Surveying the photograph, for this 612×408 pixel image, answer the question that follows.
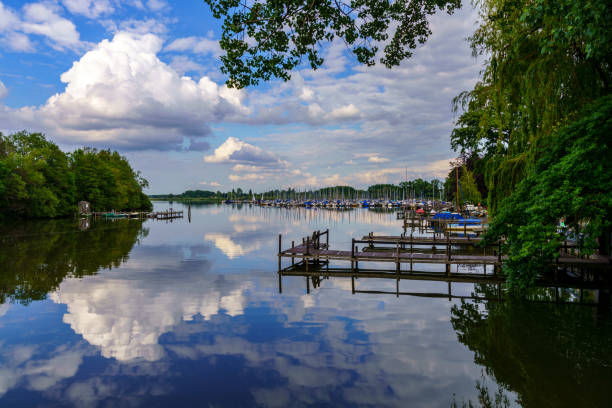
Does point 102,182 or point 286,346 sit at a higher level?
point 102,182

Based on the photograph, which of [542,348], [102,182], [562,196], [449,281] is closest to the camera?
[562,196]

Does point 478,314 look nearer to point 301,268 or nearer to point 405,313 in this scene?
point 405,313

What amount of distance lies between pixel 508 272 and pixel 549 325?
14.1 feet

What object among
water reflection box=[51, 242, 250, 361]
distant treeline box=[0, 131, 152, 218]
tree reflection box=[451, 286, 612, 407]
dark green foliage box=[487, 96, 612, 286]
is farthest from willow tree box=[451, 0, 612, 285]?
distant treeline box=[0, 131, 152, 218]

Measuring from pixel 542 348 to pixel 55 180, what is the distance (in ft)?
284

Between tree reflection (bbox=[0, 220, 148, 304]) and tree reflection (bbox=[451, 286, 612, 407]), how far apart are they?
19249 mm

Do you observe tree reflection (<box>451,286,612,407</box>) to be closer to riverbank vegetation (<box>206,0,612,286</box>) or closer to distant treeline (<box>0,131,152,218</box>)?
riverbank vegetation (<box>206,0,612,286</box>)

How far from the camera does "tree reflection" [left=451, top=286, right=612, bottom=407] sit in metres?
9.62

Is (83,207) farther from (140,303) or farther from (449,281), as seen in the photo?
(449,281)

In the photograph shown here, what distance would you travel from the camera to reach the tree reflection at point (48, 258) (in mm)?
20938

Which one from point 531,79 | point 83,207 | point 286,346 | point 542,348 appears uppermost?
point 531,79

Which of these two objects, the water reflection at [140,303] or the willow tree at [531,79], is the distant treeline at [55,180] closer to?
the water reflection at [140,303]

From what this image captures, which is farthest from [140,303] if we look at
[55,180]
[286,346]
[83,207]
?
[83,207]

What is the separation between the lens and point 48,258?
99.5ft
